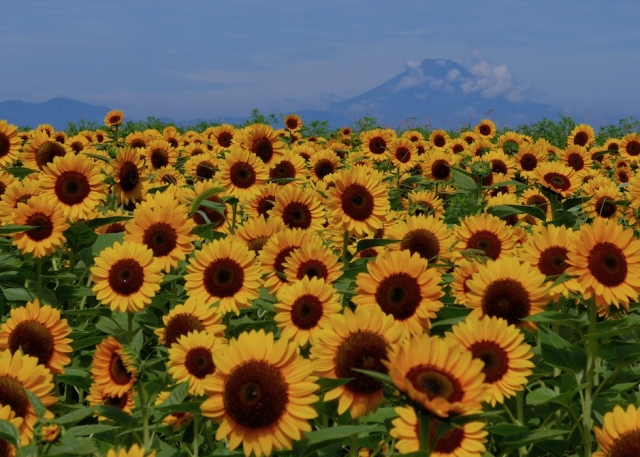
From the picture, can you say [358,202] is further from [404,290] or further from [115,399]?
[115,399]

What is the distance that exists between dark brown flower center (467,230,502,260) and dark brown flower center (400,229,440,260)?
217 millimetres

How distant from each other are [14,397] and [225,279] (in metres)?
1.30

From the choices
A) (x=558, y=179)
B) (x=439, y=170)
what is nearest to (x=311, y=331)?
(x=558, y=179)

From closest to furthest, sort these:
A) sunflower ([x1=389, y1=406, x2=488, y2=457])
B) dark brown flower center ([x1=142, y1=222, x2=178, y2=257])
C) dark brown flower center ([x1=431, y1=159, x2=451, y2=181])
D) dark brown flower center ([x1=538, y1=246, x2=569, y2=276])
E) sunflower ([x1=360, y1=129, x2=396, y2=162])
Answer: sunflower ([x1=389, y1=406, x2=488, y2=457]) → dark brown flower center ([x1=538, y1=246, x2=569, y2=276]) → dark brown flower center ([x1=142, y1=222, x2=178, y2=257]) → dark brown flower center ([x1=431, y1=159, x2=451, y2=181]) → sunflower ([x1=360, y1=129, x2=396, y2=162])

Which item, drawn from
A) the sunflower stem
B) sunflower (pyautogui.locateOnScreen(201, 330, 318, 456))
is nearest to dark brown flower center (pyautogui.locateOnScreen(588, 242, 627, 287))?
the sunflower stem

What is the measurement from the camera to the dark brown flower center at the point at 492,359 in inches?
117

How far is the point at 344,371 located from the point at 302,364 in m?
0.31

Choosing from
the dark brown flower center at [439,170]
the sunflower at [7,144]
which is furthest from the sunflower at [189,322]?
the dark brown flower center at [439,170]

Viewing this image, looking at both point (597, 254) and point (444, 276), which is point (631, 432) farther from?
A: point (444, 276)

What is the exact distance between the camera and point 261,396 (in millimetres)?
2596

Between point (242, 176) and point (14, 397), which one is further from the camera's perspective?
point (242, 176)

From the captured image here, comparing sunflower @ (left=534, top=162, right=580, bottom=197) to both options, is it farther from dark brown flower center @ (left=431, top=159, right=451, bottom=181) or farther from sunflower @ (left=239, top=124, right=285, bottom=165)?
dark brown flower center @ (left=431, top=159, right=451, bottom=181)

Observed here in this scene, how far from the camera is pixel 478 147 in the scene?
37.0 feet

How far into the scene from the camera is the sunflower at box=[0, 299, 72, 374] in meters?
3.54
